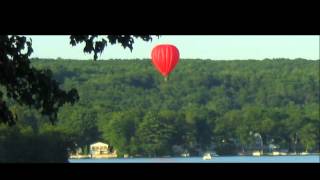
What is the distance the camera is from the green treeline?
66125 mm

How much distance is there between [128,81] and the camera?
225ft

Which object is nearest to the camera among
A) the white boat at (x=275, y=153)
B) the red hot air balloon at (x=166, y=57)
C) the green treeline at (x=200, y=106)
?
the red hot air balloon at (x=166, y=57)

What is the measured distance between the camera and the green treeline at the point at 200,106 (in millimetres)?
66125

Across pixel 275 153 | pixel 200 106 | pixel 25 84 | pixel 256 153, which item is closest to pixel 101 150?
pixel 200 106

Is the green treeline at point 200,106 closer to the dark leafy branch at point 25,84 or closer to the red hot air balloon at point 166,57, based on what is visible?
the red hot air balloon at point 166,57

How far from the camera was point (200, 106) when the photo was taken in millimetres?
74688

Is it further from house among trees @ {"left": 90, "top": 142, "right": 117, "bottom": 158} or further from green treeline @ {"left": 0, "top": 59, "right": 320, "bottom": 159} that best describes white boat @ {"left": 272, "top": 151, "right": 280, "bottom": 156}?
house among trees @ {"left": 90, "top": 142, "right": 117, "bottom": 158}

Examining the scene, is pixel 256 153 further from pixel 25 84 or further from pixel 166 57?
pixel 25 84

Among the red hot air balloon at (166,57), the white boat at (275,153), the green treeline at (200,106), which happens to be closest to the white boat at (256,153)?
the green treeline at (200,106)
